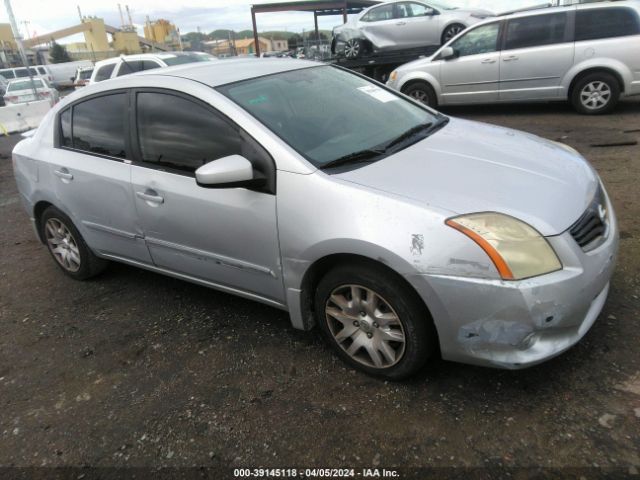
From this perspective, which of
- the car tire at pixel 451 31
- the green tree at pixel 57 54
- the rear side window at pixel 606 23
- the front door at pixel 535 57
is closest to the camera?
the rear side window at pixel 606 23

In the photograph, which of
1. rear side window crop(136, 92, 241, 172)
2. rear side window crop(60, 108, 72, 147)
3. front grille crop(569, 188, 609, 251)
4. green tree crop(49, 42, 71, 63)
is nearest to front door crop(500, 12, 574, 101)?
front grille crop(569, 188, 609, 251)

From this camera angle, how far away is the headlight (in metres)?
2.07

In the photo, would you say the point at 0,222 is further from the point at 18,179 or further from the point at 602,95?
the point at 602,95

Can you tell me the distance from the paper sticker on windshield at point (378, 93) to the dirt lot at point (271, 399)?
160 centimetres

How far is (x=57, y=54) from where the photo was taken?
5772 centimetres

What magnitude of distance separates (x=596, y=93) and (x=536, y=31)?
4.49 ft

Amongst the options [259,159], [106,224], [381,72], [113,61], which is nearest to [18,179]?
[106,224]

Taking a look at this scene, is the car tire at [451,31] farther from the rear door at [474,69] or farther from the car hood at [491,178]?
the car hood at [491,178]

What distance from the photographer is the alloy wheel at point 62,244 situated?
3979 mm

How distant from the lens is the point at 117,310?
142 inches

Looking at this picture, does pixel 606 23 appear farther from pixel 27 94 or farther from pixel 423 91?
pixel 27 94

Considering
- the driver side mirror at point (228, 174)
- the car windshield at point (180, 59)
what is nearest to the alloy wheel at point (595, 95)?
the car windshield at point (180, 59)

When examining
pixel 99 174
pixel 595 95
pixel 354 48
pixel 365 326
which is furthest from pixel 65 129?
pixel 354 48

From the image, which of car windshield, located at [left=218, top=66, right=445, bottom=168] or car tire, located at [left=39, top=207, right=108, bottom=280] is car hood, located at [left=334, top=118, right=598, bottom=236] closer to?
car windshield, located at [left=218, top=66, right=445, bottom=168]
